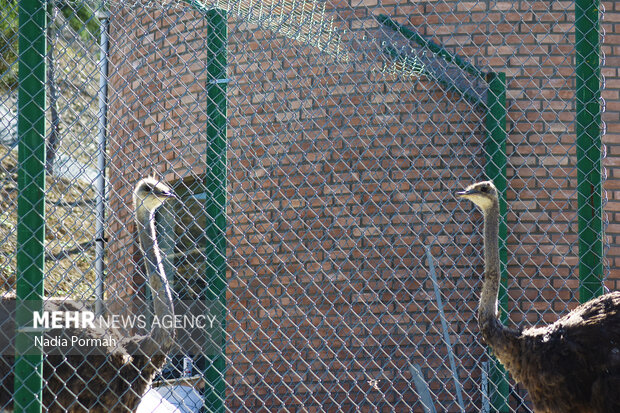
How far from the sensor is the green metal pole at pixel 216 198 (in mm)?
4090

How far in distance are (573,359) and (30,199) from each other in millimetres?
2557

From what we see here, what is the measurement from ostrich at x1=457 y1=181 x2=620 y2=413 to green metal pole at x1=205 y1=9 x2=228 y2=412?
144 centimetres

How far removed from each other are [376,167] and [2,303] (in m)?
2.91

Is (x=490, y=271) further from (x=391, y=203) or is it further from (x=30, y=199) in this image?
(x=30, y=199)

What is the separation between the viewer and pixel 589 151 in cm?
438

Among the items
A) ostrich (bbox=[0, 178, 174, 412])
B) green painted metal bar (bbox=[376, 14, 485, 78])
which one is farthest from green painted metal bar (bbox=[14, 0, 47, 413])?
green painted metal bar (bbox=[376, 14, 485, 78])

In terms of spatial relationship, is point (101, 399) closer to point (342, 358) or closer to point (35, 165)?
point (35, 165)

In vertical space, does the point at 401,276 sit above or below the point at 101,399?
above

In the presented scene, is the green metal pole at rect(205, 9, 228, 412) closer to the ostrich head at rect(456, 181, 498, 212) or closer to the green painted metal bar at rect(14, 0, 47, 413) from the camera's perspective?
the green painted metal bar at rect(14, 0, 47, 413)

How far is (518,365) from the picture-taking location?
423 cm

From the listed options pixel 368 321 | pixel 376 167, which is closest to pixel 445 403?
pixel 368 321

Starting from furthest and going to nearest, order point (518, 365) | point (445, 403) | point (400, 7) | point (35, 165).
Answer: point (400, 7) < point (445, 403) < point (518, 365) < point (35, 165)

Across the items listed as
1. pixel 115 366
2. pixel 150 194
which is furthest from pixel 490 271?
pixel 115 366

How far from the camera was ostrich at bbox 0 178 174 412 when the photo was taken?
4309 mm
